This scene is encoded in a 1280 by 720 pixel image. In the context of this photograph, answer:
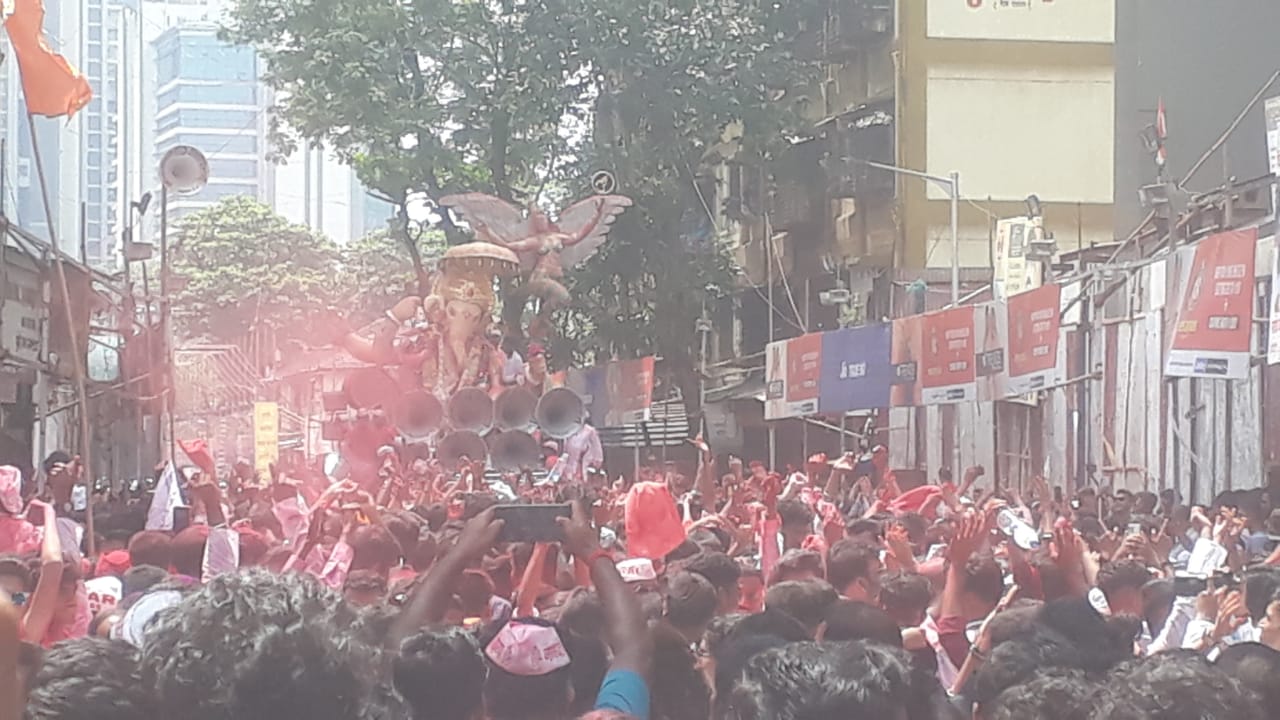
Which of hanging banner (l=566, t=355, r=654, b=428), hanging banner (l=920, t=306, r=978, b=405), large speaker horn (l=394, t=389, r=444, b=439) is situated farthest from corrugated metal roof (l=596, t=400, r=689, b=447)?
hanging banner (l=920, t=306, r=978, b=405)

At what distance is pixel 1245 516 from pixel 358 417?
15.9ft

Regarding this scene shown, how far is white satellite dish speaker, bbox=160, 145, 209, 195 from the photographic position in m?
7.54

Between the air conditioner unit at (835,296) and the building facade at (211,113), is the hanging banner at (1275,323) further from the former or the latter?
the building facade at (211,113)

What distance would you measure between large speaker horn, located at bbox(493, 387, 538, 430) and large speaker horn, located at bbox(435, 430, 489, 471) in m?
0.20

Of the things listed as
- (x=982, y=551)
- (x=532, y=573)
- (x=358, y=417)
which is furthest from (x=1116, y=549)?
(x=358, y=417)

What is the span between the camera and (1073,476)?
32.3 ft

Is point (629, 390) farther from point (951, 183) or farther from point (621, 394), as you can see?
point (951, 183)

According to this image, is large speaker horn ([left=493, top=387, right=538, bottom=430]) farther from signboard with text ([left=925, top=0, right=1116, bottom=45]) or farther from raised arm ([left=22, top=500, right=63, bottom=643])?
raised arm ([left=22, top=500, right=63, bottom=643])

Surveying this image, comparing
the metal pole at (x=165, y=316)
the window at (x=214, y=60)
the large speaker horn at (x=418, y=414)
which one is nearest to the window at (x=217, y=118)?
the window at (x=214, y=60)

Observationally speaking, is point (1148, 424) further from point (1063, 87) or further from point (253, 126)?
point (253, 126)

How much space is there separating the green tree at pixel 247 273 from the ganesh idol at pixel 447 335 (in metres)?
0.41

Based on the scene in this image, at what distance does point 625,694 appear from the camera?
8.86 feet

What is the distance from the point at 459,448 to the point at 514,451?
32cm

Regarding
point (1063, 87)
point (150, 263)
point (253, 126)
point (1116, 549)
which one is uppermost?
point (1063, 87)
